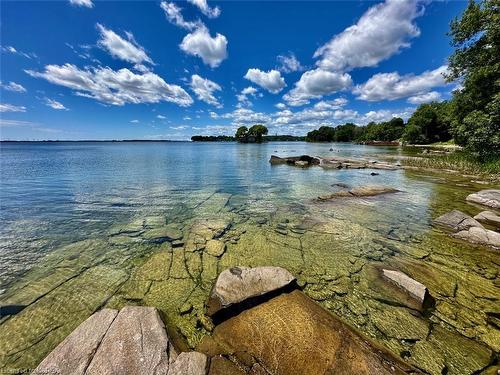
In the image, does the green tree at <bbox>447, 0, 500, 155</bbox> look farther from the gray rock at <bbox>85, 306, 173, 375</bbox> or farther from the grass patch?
the gray rock at <bbox>85, 306, 173, 375</bbox>

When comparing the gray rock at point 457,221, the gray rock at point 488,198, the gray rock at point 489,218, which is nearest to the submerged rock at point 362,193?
the gray rock at point 488,198

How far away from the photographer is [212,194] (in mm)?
17234

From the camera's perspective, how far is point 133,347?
12.3 ft

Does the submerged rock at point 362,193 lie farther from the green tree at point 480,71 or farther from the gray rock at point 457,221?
the green tree at point 480,71

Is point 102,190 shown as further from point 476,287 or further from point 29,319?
point 476,287

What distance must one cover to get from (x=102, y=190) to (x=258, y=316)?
65.0ft

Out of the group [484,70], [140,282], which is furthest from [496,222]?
[484,70]

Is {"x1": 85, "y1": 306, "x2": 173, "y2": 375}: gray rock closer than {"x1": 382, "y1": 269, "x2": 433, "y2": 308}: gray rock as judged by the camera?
Yes

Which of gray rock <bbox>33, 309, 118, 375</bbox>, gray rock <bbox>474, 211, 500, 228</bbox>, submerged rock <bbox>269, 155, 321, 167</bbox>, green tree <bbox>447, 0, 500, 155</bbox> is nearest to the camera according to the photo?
gray rock <bbox>33, 309, 118, 375</bbox>

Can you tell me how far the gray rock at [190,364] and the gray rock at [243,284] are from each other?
1214 mm

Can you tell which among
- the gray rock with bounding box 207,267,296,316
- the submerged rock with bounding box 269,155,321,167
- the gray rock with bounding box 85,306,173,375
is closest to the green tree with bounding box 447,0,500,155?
the submerged rock with bounding box 269,155,321,167

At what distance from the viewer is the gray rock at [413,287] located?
5.29 metres

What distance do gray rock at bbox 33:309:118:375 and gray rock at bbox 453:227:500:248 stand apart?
1263 centimetres

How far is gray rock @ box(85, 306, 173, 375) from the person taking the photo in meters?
3.40
